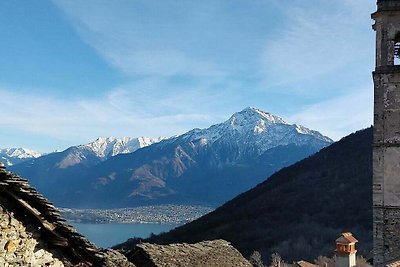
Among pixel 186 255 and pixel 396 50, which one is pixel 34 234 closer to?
pixel 186 255

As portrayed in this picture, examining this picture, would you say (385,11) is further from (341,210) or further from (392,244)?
(341,210)

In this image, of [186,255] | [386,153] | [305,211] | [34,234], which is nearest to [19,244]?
[34,234]

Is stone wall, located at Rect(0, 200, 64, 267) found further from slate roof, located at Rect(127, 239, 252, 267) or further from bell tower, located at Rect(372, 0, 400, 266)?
bell tower, located at Rect(372, 0, 400, 266)

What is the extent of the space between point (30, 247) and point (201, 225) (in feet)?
301

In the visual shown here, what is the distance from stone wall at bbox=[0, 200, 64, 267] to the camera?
19.4 feet

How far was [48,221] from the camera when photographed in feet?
20.8

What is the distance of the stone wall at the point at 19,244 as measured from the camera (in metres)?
5.92

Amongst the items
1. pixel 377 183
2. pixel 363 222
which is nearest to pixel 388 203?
pixel 377 183

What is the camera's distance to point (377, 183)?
17.7m

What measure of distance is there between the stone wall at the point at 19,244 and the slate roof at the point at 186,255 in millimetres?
6140

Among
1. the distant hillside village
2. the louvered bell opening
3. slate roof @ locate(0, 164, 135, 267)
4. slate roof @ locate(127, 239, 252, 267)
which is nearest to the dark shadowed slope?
the louvered bell opening

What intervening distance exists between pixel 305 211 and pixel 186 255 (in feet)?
275

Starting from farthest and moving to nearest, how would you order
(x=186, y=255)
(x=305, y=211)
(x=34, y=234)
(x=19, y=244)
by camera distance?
(x=305, y=211) < (x=186, y=255) < (x=34, y=234) < (x=19, y=244)

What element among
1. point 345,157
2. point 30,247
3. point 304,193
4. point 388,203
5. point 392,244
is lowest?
point 30,247
